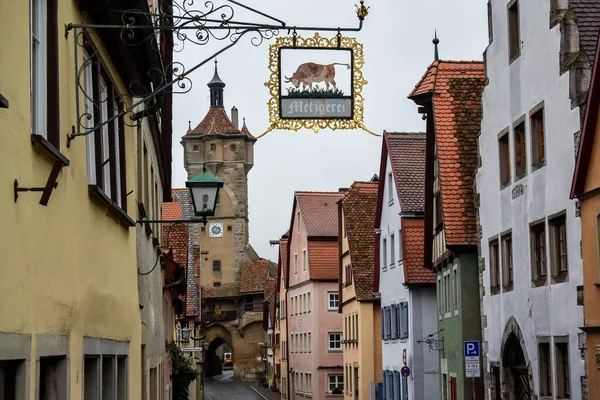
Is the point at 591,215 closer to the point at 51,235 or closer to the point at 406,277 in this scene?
the point at 51,235

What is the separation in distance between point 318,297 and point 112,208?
161 feet

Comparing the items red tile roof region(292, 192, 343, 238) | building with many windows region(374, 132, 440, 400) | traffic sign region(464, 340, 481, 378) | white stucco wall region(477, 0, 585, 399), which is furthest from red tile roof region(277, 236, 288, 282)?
traffic sign region(464, 340, 481, 378)

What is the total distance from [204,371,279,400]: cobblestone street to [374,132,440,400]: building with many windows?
3571 centimetres

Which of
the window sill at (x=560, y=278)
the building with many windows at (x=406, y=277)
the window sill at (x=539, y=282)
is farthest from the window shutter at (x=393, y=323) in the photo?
the window sill at (x=560, y=278)

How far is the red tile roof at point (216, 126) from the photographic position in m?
125

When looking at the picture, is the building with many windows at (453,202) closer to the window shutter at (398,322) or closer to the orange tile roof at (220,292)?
the window shutter at (398,322)

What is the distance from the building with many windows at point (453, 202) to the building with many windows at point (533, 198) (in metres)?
1.99

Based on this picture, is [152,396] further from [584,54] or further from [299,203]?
[299,203]

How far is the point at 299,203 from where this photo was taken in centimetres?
6075

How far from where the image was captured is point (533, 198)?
834 inches

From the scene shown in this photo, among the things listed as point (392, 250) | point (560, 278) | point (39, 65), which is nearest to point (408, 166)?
point (392, 250)

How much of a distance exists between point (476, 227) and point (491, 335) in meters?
3.27

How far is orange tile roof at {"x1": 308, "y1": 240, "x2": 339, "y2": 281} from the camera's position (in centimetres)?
5847

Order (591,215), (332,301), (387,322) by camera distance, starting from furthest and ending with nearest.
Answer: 1. (332,301)
2. (387,322)
3. (591,215)
